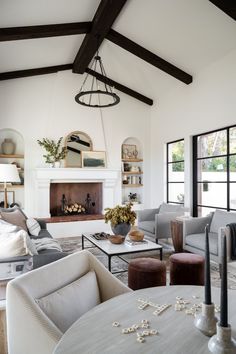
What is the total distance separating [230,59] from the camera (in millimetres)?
4445

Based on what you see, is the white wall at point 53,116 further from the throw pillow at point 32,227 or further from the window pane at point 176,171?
the throw pillow at point 32,227

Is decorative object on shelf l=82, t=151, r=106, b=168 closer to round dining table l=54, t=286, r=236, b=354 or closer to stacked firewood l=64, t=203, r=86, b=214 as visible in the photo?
stacked firewood l=64, t=203, r=86, b=214

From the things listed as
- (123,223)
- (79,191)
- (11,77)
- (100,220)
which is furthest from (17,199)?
(123,223)

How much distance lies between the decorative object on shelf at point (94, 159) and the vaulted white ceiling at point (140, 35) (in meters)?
2.04

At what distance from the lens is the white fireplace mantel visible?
603 centimetres

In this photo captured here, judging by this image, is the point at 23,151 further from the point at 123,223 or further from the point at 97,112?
the point at 123,223

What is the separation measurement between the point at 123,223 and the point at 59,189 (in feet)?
10.8

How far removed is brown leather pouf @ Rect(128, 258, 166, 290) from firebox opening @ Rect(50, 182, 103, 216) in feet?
13.4

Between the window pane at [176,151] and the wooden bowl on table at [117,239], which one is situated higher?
the window pane at [176,151]

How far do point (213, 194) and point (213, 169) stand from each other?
1.60 ft

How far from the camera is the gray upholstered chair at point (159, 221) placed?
4836mm

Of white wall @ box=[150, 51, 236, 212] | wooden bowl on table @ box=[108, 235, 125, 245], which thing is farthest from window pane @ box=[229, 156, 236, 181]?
wooden bowl on table @ box=[108, 235, 125, 245]

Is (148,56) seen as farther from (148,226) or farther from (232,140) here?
(148,226)

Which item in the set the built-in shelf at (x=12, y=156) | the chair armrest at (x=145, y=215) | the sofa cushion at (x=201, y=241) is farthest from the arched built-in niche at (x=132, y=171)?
the sofa cushion at (x=201, y=241)
